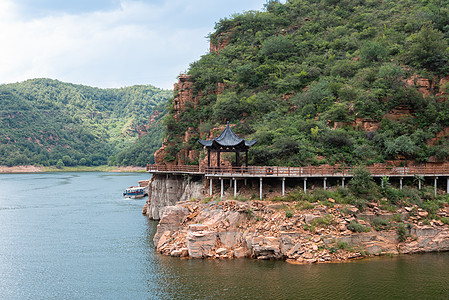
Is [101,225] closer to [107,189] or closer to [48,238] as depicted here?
[48,238]

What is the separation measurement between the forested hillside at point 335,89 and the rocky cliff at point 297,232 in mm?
8736

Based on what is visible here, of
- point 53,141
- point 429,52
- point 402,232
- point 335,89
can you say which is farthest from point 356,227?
point 53,141

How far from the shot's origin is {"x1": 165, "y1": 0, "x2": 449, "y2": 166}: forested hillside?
143 ft

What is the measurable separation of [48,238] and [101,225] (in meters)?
7.32

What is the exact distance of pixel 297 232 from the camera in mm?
31594

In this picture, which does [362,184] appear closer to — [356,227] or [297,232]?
[356,227]

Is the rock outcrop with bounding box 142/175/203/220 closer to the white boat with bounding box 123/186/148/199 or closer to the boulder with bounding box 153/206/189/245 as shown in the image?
the boulder with bounding box 153/206/189/245

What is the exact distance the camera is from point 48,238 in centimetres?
4294

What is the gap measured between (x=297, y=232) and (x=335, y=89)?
26.8m

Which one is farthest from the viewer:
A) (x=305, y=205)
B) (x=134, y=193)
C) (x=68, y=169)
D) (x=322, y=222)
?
(x=68, y=169)

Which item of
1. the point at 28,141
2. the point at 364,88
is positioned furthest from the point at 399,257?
the point at 28,141

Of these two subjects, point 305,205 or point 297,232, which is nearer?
point 297,232

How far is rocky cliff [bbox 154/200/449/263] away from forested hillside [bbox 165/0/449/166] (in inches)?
344

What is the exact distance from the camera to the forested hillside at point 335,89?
43.7 meters
